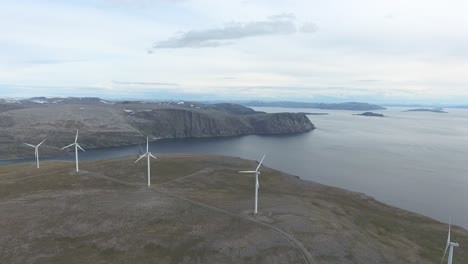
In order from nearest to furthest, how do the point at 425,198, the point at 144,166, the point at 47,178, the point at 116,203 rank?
the point at 116,203, the point at 47,178, the point at 144,166, the point at 425,198

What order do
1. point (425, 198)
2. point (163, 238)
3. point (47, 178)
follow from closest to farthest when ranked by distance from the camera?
1. point (163, 238)
2. point (47, 178)
3. point (425, 198)

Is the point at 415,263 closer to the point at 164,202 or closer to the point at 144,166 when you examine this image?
the point at 164,202

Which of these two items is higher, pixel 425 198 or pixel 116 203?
pixel 116 203

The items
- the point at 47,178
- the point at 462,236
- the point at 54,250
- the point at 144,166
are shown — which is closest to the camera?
the point at 54,250

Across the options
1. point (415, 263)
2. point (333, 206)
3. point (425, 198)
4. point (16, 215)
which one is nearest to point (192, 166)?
point (333, 206)

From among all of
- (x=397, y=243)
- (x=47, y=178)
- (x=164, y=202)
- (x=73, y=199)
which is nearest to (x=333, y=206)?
(x=397, y=243)

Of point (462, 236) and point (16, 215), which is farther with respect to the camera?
point (462, 236)

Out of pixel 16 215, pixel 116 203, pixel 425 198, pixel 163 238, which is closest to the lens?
pixel 163 238

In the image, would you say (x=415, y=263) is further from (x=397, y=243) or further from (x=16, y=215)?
(x=16, y=215)

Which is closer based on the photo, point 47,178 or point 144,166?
point 47,178
